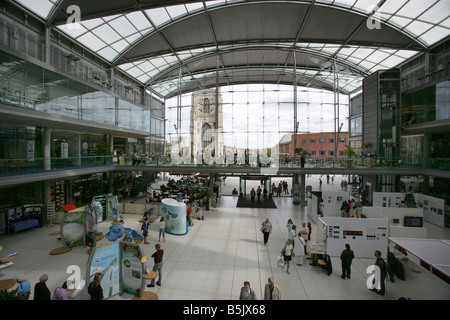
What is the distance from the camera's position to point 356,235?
9.18m

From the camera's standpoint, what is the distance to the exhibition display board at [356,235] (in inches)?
356

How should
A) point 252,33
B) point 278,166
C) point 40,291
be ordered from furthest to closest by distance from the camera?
point 252,33 → point 278,166 → point 40,291

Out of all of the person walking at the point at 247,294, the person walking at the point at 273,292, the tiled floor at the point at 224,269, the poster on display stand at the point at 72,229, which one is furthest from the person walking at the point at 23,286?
the person walking at the point at 273,292

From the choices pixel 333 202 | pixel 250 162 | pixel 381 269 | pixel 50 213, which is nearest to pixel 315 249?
pixel 381 269

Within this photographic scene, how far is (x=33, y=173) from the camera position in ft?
38.5

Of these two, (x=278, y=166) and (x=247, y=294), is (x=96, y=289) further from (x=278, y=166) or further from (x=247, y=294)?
(x=278, y=166)

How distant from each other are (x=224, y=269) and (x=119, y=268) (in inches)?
142

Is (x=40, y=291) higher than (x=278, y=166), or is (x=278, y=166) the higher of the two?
(x=278, y=166)

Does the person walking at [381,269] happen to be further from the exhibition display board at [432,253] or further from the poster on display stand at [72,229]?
the poster on display stand at [72,229]

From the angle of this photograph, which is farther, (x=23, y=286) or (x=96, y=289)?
(x=23, y=286)

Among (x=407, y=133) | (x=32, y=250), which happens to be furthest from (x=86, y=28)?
(x=407, y=133)

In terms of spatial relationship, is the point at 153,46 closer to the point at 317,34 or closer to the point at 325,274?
the point at 317,34

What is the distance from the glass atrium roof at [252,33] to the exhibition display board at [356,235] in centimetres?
1585

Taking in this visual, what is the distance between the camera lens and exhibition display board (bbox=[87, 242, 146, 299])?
6180 mm
